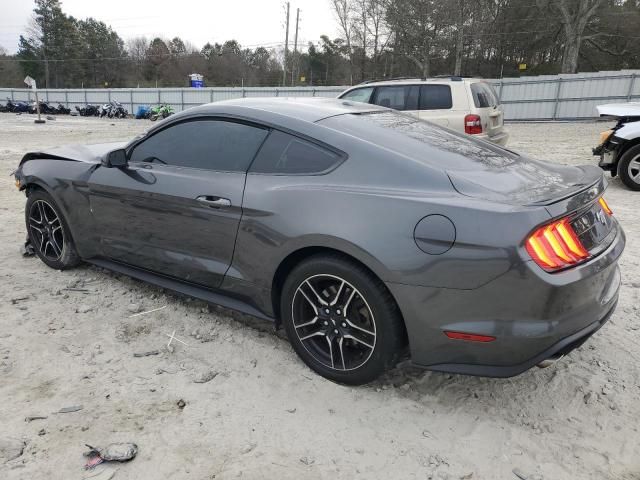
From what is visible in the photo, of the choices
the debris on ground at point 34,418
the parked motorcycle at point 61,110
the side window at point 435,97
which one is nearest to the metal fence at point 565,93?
the side window at point 435,97

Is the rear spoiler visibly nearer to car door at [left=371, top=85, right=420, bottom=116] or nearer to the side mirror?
the side mirror

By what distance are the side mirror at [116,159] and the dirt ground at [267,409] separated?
1.09 meters

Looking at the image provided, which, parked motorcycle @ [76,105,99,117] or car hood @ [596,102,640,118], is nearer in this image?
car hood @ [596,102,640,118]

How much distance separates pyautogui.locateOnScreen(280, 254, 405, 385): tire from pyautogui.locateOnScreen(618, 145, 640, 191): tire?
6583 mm

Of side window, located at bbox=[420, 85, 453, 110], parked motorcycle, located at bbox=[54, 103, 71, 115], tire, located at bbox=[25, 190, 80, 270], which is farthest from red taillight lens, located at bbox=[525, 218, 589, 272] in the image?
parked motorcycle, located at bbox=[54, 103, 71, 115]

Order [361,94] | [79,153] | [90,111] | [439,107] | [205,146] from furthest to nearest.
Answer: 1. [90,111]
2. [361,94]
3. [439,107]
4. [79,153]
5. [205,146]

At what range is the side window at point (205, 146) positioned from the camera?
3021 mm

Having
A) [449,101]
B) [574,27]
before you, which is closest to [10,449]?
[449,101]

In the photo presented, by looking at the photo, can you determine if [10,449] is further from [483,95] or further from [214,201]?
[483,95]

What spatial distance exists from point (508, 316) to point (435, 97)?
298 inches

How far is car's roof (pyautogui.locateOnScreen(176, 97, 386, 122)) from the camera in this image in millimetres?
3031

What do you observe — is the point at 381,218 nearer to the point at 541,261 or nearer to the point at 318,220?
the point at 318,220

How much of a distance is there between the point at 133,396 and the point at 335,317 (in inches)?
46.0

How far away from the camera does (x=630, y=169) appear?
731 cm
